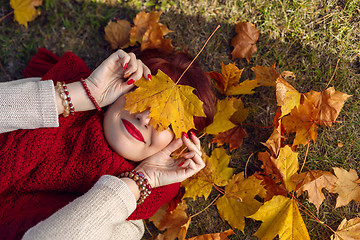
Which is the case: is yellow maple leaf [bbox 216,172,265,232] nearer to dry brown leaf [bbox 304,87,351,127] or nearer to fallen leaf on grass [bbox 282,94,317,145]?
fallen leaf on grass [bbox 282,94,317,145]

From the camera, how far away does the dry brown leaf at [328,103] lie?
2236 mm

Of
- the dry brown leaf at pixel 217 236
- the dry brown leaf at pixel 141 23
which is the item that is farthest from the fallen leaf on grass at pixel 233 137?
the dry brown leaf at pixel 141 23

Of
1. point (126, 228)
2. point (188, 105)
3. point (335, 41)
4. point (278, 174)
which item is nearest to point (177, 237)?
point (126, 228)

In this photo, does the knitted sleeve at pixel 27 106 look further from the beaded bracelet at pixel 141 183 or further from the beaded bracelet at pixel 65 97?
the beaded bracelet at pixel 141 183

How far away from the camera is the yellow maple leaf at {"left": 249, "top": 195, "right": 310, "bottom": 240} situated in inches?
83.0

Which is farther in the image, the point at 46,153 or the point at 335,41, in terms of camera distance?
the point at 335,41

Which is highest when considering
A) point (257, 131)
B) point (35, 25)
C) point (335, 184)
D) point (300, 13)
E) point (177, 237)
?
point (35, 25)

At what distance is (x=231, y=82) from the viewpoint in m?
2.32

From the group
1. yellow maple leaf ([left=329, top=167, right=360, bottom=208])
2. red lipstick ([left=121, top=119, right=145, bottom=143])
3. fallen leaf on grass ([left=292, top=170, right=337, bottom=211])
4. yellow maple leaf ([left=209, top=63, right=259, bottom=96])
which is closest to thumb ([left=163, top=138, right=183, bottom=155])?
red lipstick ([left=121, top=119, right=145, bottom=143])

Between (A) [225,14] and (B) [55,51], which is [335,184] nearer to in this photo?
(A) [225,14]

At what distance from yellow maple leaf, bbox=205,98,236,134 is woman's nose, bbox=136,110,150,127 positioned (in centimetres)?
63

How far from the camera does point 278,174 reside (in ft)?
7.28

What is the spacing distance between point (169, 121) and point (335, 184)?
1350 mm

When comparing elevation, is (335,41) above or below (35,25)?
below
